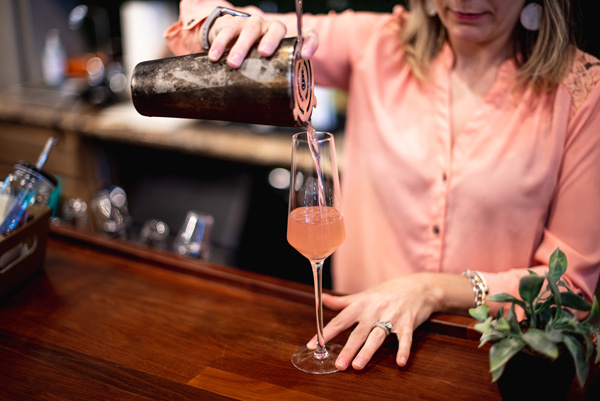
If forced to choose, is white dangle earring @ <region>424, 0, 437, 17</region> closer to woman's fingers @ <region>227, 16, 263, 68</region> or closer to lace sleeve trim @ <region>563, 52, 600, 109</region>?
lace sleeve trim @ <region>563, 52, 600, 109</region>

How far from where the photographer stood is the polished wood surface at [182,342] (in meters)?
0.96

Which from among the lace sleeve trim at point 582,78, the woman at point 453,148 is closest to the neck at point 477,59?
the woman at point 453,148

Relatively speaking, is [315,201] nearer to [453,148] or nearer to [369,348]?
[369,348]

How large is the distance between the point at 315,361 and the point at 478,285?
1.40ft

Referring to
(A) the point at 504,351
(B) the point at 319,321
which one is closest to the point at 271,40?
(B) the point at 319,321

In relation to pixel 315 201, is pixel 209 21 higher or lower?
higher

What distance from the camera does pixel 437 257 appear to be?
60.7 inches

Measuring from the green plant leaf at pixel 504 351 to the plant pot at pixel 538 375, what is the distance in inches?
1.1

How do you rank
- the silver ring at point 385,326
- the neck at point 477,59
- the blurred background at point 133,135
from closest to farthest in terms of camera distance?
the silver ring at point 385,326
the neck at point 477,59
the blurred background at point 133,135

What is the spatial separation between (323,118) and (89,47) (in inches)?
84.4

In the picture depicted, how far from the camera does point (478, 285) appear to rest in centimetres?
124

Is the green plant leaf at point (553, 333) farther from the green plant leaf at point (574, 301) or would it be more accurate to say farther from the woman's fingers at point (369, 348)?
the woman's fingers at point (369, 348)

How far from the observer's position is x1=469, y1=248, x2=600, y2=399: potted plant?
783 millimetres

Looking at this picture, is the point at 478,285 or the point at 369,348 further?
the point at 478,285
